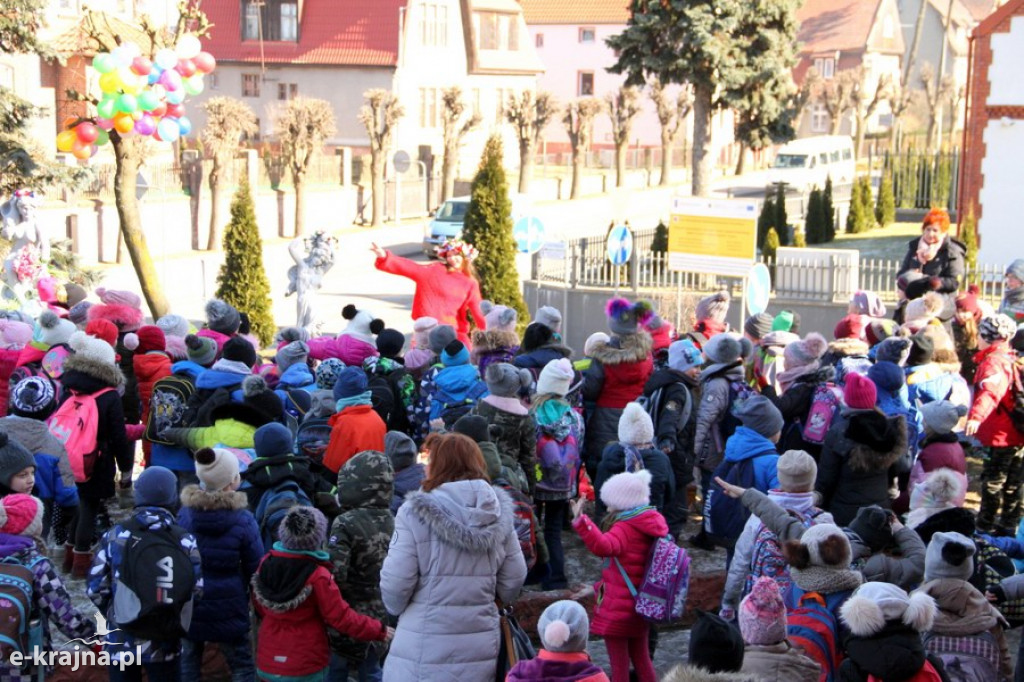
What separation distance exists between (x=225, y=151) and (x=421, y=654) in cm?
2930

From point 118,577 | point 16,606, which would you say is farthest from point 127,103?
point 16,606

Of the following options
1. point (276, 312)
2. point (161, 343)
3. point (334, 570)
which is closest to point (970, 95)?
point (276, 312)

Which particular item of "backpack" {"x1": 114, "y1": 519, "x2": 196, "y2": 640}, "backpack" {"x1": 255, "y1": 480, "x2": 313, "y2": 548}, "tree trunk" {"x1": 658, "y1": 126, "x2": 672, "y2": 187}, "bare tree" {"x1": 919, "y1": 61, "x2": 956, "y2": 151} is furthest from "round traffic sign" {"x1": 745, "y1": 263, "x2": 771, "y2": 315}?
"bare tree" {"x1": 919, "y1": 61, "x2": 956, "y2": 151}

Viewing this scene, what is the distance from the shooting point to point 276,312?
85.4 ft

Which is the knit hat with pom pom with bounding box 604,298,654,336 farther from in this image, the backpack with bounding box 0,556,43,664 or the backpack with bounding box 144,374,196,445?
the backpack with bounding box 0,556,43,664

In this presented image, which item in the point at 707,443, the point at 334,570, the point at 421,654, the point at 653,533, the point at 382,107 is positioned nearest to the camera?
the point at 421,654

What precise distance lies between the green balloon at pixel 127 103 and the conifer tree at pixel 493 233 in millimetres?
5578

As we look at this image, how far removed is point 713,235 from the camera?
16688 millimetres

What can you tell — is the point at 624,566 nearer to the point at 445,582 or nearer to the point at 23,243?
the point at 445,582

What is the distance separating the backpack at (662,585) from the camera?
6.34 meters

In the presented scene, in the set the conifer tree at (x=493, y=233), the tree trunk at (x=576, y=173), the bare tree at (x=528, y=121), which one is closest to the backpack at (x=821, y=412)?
the conifer tree at (x=493, y=233)

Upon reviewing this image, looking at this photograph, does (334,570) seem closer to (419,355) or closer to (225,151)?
(419,355)

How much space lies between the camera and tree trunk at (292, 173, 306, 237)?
120 feet

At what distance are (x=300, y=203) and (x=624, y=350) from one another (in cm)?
2919
